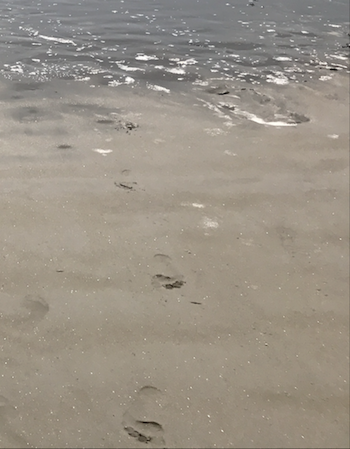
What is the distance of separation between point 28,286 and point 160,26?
13.3 feet

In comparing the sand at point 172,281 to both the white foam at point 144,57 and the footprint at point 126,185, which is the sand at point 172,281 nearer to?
the footprint at point 126,185

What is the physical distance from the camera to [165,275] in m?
2.27

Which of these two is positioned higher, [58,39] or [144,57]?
[58,39]

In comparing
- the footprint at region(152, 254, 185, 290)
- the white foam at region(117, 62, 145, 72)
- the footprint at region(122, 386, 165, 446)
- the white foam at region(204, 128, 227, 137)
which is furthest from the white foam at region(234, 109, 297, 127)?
the footprint at region(122, 386, 165, 446)

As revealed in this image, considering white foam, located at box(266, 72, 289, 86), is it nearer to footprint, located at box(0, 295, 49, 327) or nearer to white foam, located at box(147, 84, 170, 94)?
white foam, located at box(147, 84, 170, 94)

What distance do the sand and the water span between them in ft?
2.96

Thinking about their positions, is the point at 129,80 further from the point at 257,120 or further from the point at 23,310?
→ the point at 23,310

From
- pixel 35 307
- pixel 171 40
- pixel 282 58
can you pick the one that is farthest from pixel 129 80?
pixel 35 307

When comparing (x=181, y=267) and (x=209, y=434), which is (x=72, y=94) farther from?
(x=209, y=434)

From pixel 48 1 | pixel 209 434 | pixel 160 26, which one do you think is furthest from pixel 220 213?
pixel 48 1

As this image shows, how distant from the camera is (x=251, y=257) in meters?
2.38

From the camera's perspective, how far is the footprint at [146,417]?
67.0 inches

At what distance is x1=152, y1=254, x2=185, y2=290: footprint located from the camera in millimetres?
2225

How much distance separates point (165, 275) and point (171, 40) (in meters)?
3.45
